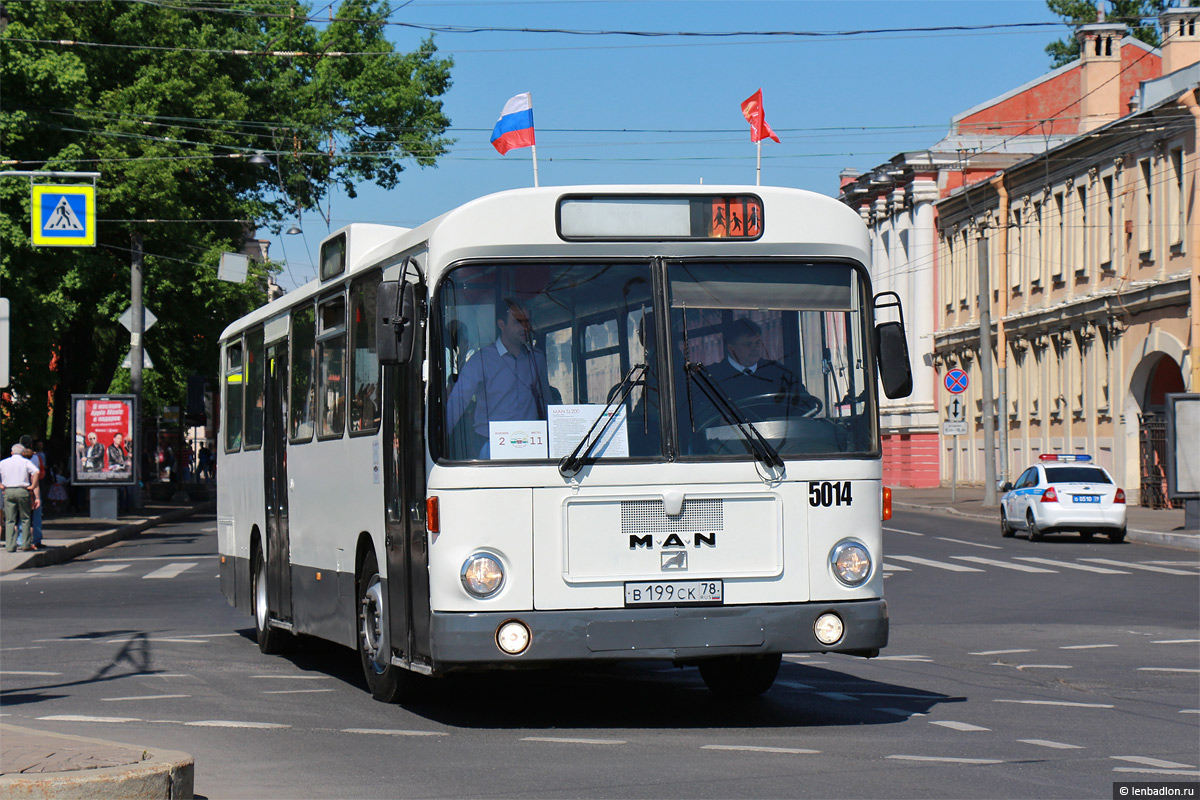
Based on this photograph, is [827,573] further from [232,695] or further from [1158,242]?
[1158,242]

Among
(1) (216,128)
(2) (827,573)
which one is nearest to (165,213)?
(1) (216,128)

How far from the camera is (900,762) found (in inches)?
338

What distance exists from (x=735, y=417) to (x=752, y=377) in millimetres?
230

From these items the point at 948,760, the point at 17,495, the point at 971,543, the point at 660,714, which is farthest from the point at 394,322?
the point at 971,543

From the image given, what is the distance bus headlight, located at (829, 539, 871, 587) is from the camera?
9797mm

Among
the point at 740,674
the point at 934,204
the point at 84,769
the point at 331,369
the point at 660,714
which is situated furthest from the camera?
the point at 934,204

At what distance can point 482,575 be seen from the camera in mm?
9477

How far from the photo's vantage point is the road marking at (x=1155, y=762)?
848 centimetres

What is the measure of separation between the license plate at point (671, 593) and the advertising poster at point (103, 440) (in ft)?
99.0

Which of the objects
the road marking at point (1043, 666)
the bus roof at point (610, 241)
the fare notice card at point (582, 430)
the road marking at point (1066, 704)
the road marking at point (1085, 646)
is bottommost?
the road marking at point (1085, 646)

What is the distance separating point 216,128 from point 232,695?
111 ft

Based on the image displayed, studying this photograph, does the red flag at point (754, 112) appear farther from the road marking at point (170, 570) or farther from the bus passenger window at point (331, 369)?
the road marking at point (170, 570)

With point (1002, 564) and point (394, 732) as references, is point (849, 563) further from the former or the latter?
point (1002, 564)

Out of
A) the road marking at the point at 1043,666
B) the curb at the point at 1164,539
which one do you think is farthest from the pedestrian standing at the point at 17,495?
the road marking at the point at 1043,666
